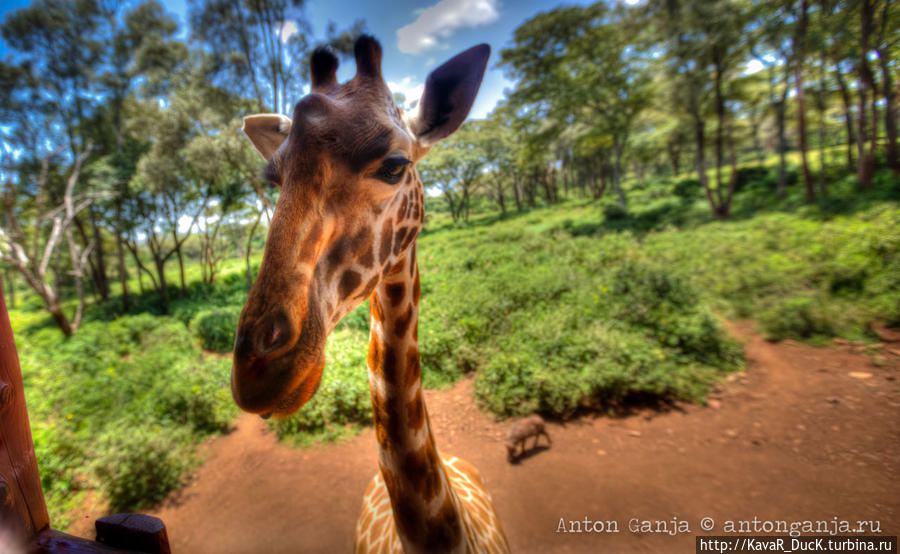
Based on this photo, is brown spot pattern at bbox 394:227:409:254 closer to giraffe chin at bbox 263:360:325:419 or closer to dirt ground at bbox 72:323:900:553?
giraffe chin at bbox 263:360:325:419

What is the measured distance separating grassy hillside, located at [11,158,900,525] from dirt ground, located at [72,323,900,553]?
0.40 meters

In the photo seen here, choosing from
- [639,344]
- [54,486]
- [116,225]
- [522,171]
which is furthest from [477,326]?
[522,171]

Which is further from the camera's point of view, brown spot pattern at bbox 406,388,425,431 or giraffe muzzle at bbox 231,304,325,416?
brown spot pattern at bbox 406,388,425,431

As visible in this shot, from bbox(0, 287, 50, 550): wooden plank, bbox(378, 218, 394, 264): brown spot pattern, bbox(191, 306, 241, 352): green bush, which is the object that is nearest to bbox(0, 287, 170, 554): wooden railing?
bbox(0, 287, 50, 550): wooden plank

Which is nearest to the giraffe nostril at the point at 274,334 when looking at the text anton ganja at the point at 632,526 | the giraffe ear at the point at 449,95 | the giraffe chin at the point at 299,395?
the giraffe chin at the point at 299,395

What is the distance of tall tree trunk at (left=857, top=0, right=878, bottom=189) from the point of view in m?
6.81

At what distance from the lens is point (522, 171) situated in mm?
23125

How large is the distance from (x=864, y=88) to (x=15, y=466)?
15420 mm

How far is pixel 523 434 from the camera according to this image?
148 inches

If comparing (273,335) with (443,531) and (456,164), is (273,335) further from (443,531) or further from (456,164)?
(456,164)

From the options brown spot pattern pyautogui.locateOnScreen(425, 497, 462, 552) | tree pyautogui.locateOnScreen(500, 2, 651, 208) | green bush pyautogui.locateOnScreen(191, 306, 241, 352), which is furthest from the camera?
tree pyautogui.locateOnScreen(500, 2, 651, 208)

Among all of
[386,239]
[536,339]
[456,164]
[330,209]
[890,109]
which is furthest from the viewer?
[456,164]

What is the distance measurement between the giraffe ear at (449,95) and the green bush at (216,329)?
8.29 meters

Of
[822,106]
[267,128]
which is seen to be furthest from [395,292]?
[822,106]
